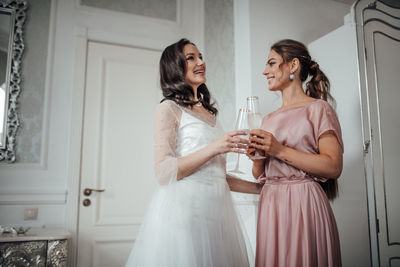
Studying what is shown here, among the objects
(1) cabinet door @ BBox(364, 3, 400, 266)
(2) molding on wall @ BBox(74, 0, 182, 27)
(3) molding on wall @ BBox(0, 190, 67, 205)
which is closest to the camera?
(1) cabinet door @ BBox(364, 3, 400, 266)

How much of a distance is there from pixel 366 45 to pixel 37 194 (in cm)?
257

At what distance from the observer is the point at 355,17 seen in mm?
2156

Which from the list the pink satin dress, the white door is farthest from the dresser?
the pink satin dress

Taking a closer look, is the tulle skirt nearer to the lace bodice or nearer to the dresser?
the lace bodice

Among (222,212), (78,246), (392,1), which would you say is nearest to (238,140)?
(222,212)

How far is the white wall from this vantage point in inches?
87.0

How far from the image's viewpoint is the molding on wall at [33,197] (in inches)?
102

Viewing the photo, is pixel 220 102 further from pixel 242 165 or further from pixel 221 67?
pixel 242 165

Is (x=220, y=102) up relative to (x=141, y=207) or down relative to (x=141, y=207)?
up

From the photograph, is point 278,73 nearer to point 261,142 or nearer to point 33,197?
point 261,142

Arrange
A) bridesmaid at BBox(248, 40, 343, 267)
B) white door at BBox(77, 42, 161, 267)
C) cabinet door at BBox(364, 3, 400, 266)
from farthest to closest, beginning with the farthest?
white door at BBox(77, 42, 161, 267)
cabinet door at BBox(364, 3, 400, 266)
bridesmaid at BBox(248, 40, 343, 267)

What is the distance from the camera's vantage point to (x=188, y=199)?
1.30 metres


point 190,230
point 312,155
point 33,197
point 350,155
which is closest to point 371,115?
point 350,155

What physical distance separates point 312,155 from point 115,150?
6.57 ft
